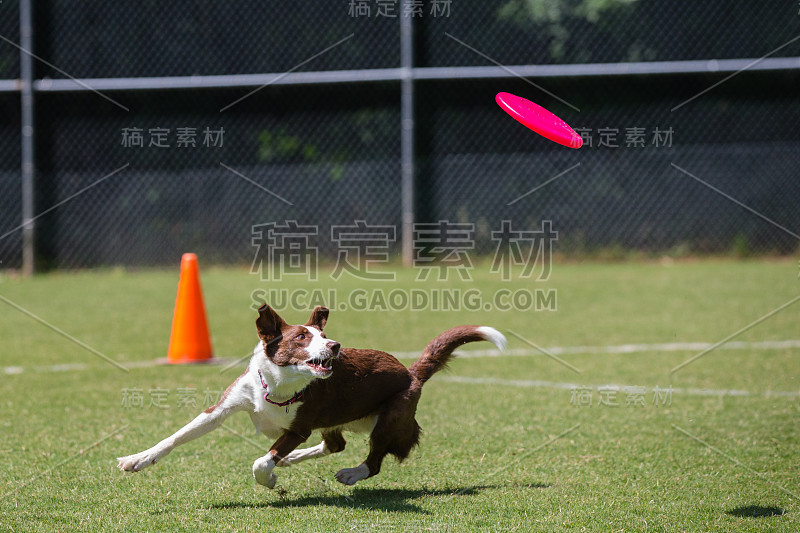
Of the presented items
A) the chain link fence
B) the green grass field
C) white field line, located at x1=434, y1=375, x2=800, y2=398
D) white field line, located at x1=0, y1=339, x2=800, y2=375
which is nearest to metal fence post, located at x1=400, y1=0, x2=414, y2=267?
the chain link fence

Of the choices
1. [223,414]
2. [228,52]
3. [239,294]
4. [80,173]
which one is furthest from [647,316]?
[80,173]

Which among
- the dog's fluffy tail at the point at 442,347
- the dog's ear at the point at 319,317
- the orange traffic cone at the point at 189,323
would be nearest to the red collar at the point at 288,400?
the dog's ear at the point at 319,317

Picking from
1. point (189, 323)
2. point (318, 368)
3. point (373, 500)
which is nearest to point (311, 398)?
point (318, 368)

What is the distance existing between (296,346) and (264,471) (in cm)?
56

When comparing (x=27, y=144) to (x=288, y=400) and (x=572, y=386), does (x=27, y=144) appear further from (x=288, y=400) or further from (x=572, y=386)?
(x=288, y=400)

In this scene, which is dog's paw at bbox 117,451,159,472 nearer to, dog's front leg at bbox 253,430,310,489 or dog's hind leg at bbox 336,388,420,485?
dog's front leg at bbox 253,430,310,489

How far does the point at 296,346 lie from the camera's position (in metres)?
3.83

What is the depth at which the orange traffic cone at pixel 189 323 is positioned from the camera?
7383mm

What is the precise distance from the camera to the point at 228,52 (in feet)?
45.9

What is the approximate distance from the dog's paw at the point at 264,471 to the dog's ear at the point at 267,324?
1.73ft

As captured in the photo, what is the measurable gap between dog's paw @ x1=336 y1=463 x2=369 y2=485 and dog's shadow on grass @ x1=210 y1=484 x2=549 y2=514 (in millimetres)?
59

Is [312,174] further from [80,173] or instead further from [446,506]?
[446,506]

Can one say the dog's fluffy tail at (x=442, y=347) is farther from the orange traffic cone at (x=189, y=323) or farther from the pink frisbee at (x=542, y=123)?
the orange traffic cone at (x=189, y=323)

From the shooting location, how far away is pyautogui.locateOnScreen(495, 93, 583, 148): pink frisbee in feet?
15.3
